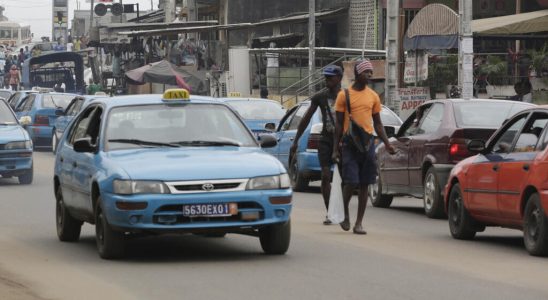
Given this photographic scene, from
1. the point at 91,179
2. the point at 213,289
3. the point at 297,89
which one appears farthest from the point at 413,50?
the point at 213,289

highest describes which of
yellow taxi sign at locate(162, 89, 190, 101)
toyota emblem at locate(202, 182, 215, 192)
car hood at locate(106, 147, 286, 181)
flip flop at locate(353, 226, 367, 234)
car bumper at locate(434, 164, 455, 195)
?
yellow taxi sign at locate(162, 89, 190, 101)

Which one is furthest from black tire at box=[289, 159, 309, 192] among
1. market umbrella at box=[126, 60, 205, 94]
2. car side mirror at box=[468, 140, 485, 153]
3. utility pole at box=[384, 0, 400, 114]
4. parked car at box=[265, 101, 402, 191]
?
market umbrella at box=[126, 60, 205, 94]

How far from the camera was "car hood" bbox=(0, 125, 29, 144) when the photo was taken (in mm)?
24141

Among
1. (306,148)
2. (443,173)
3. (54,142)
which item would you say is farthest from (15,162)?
(54,142)

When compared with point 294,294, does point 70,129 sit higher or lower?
higher

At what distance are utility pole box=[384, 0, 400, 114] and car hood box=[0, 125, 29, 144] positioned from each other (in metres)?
8.62

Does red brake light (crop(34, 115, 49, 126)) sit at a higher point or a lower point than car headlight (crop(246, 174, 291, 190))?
lower

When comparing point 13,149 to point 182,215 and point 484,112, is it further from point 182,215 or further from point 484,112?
point 182,215

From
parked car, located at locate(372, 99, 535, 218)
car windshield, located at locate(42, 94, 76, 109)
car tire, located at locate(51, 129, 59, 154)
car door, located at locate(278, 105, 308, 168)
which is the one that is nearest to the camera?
parked car, located at locate(372, 99, 535, 218)

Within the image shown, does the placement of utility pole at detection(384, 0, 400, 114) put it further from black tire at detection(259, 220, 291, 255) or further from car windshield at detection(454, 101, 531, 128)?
black tire at detection(259, 220, 291, 255)

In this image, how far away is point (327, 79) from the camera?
15.5 m

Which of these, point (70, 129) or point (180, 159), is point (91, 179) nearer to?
point (180, 159)

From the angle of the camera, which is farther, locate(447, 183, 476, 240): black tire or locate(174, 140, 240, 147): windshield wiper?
locate(447, 183, 476, 240): black tire

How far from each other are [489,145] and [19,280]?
17.3ft
